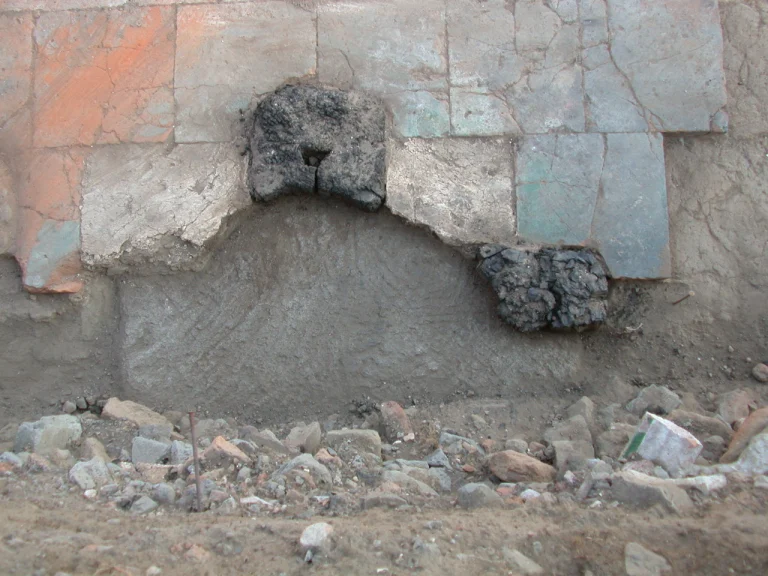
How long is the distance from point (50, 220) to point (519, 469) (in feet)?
9.34

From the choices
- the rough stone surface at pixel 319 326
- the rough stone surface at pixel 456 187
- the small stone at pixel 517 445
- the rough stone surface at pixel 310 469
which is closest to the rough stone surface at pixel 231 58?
the rough stone surface at pixel 319 326

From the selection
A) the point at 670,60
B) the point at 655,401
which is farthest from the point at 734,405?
the point at 670,60

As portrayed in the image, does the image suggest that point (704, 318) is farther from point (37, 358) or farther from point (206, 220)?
point (37, 358)

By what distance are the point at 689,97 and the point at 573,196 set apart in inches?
34.9

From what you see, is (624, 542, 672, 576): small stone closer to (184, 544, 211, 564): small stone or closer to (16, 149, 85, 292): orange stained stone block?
(184, 544, 211, 564): small stone

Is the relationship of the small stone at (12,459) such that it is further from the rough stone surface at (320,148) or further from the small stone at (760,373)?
the small stone at (760,373)

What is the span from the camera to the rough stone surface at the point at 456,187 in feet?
13.9

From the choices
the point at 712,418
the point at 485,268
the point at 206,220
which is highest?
the point at 206,220

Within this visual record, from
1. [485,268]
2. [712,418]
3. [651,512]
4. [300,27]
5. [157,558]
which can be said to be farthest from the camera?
[300,27]

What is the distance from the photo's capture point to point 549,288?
13.5 ft

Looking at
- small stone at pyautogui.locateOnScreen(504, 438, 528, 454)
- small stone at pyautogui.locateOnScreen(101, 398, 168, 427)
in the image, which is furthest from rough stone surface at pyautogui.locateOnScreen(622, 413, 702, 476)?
small stone at pyautogui.locateOnScreen(101, 398, 168, 427)

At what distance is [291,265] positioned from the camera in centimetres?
435

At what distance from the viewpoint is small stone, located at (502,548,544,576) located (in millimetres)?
2447

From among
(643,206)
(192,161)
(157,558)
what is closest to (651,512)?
(157,558)
